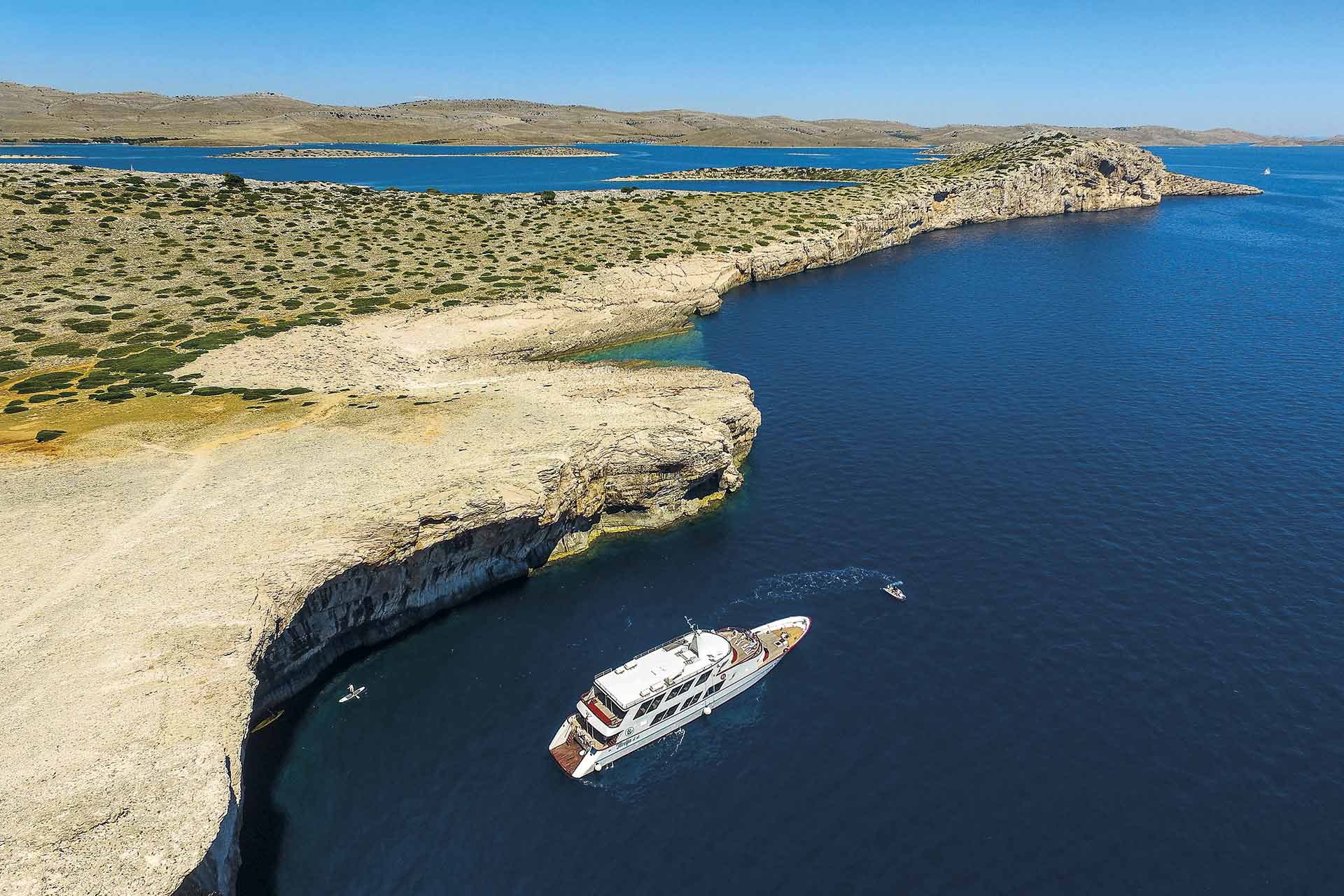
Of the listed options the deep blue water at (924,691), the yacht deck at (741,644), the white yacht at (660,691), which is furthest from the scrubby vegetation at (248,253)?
the yacht deck at (741,644)

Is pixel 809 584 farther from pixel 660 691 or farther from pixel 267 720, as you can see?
pixel 267 720

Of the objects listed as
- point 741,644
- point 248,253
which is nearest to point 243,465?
point 741,644

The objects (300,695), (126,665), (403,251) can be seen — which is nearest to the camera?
(126,665)

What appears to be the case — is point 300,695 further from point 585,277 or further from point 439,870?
point 585,277

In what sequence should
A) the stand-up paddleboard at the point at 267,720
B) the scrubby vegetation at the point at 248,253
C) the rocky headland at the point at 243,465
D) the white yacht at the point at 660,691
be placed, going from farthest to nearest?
the scrubby vegetation at the point at 248,253 < the stand-up paddleboard at the point at 267,720 < the white yacht at the point at 660,691 < the rocky headland at the point at 243,465

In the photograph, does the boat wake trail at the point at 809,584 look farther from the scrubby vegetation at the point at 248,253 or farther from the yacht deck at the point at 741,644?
the scrubby vegetation at the point at 248,253

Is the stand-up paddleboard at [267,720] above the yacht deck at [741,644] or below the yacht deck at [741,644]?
below

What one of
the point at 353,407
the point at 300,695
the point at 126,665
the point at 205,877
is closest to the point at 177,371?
the point at 353,407

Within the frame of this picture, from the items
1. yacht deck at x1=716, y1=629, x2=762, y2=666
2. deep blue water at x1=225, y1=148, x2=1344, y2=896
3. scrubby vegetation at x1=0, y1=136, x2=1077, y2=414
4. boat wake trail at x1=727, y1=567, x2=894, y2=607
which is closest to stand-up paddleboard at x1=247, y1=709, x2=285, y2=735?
deep blue water at x1=225, y1=148, x2=1344, y2=896
